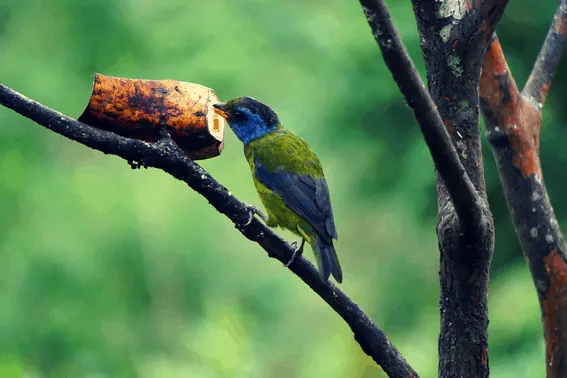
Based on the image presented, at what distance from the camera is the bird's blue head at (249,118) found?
3.64 meters

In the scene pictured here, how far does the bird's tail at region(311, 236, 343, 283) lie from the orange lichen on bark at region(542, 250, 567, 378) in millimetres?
748

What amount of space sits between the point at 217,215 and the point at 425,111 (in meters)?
5.62

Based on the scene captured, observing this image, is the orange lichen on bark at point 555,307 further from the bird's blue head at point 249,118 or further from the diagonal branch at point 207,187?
the bird's blue head at point 249,118

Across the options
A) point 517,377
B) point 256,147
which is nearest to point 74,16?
point 256,147

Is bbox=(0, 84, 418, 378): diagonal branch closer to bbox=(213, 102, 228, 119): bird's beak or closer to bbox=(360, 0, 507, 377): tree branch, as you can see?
bbox=(360, 0, 507, 377): tree branch

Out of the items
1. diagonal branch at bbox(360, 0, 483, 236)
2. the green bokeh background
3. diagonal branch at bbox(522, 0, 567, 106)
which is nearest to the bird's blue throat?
diagonal branch at bbox(522, 0, 567, 106)

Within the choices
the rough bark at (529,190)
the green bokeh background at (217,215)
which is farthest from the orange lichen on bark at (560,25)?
the green bokeh background at (217,215)

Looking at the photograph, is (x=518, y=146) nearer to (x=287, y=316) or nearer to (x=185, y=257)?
(x=185, y=257)

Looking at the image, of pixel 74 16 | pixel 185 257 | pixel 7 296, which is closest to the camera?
pixel 7 296

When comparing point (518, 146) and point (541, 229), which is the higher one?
point (518, 146)


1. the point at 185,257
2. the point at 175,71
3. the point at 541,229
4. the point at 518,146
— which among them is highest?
the point at 175,71

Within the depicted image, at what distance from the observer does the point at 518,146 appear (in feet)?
11.1

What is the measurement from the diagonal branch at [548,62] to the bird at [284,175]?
34.9 inches

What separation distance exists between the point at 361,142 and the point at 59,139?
2.89m
